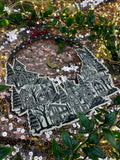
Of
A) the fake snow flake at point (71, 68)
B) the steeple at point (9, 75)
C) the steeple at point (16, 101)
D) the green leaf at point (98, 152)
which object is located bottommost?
the steeple at point (16, 101)

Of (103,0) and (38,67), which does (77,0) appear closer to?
(103,0)

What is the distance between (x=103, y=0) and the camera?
7.90ft

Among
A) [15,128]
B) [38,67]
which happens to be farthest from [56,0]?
[15,128]

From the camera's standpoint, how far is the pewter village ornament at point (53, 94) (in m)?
1.33

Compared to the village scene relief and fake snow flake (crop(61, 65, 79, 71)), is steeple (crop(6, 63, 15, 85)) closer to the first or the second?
the village scene relief

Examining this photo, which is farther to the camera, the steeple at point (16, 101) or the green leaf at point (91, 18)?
the green leaf at point (91, 18)

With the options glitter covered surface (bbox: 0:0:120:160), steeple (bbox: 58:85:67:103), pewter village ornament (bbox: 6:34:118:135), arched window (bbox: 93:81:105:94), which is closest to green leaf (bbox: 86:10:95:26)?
glitter covered surface (bbox: 0:0:120:160)

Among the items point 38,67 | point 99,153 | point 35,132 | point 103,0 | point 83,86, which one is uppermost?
point 103,0

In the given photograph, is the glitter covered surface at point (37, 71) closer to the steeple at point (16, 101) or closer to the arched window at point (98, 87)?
the steeple at point (16, 101)

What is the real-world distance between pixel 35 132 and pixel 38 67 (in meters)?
0.61

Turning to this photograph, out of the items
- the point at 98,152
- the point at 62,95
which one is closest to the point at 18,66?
the point at 62,95

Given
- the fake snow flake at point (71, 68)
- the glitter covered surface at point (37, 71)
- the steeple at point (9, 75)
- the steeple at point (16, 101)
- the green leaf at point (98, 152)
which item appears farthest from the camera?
the fake snow flake at point (71, 68)

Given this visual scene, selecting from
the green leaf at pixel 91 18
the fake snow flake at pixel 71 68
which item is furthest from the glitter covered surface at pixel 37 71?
the green leaf at pixel 91 18

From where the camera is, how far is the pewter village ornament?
133 cm
